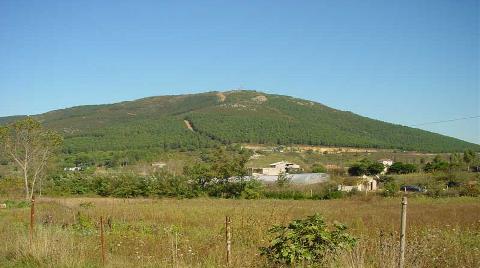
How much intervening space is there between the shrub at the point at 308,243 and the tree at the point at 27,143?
106ft

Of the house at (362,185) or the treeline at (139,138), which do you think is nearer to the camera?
the house at (362,185)

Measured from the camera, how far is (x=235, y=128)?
119375mm

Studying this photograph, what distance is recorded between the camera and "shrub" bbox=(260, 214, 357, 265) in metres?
7.23

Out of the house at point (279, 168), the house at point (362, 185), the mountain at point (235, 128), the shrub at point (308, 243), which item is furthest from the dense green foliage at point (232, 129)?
the shrub at point (308, 243)

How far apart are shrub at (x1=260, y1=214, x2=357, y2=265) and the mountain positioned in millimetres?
93544

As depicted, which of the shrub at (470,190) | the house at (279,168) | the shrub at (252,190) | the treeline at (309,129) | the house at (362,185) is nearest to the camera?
the shrub at (470,190)

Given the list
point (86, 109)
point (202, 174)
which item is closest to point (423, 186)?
point (202, 174)

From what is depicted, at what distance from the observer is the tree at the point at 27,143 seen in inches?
1415

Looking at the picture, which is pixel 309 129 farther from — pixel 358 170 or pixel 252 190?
pixel 252 190

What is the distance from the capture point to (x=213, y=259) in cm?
862

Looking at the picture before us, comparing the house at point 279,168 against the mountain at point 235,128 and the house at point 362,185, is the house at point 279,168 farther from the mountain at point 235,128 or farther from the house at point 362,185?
the mountain at point 235,128

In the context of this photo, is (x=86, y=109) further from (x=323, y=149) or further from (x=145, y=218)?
(x=145, y=218)

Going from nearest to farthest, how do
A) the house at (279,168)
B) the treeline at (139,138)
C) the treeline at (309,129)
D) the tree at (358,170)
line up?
the tree at (358,170) → the house at (279,168) → the treeline at (139,138) → the treeline at (309,129)

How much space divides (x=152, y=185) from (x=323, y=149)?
6668cm
